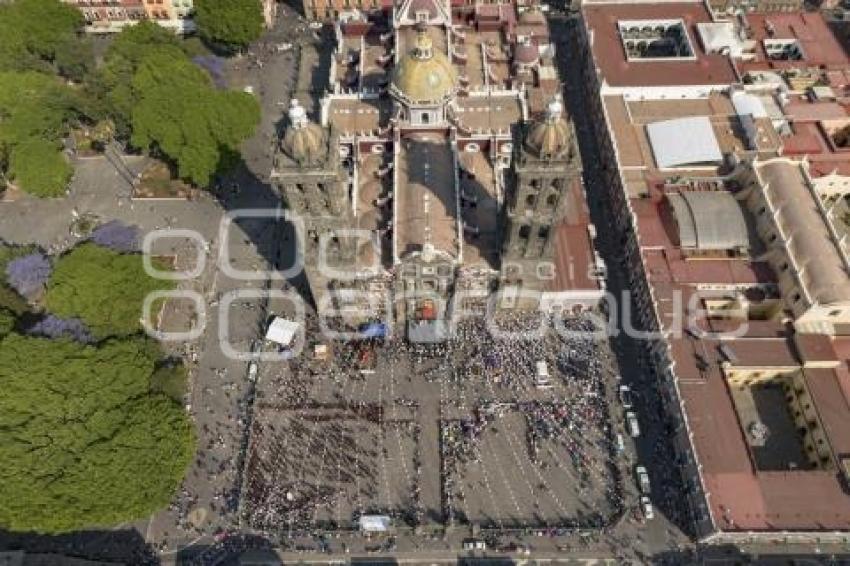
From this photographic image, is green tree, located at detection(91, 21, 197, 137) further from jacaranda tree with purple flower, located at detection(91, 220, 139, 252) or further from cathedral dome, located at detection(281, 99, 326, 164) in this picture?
cathedral dome, located at detection(281, 99, 326, 164)

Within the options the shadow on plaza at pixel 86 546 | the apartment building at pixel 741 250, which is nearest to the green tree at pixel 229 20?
the apartment building at pixel 741 250

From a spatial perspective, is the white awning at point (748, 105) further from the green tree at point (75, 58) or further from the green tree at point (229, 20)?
the green tree at point (75, 58)

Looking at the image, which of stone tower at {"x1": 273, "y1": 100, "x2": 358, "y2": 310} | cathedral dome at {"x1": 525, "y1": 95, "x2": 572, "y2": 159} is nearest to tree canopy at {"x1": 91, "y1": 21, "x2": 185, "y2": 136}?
stone tower at {"x1": 273, "y1": 100, "x2": 358, "y2": 310}

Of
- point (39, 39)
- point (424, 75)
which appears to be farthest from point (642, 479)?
point (39, 39)

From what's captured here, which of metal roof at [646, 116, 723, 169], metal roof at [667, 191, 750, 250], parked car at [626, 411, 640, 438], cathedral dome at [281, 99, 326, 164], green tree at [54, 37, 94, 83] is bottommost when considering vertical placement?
parked car at [626, 411, 640, 438]

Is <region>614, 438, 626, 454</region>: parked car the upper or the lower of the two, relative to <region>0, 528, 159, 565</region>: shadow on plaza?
upper

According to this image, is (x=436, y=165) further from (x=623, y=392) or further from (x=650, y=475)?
(x=650, y=475)

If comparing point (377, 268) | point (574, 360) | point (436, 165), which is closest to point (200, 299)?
point (377, 268)

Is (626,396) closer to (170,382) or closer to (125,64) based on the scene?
(170,382)
